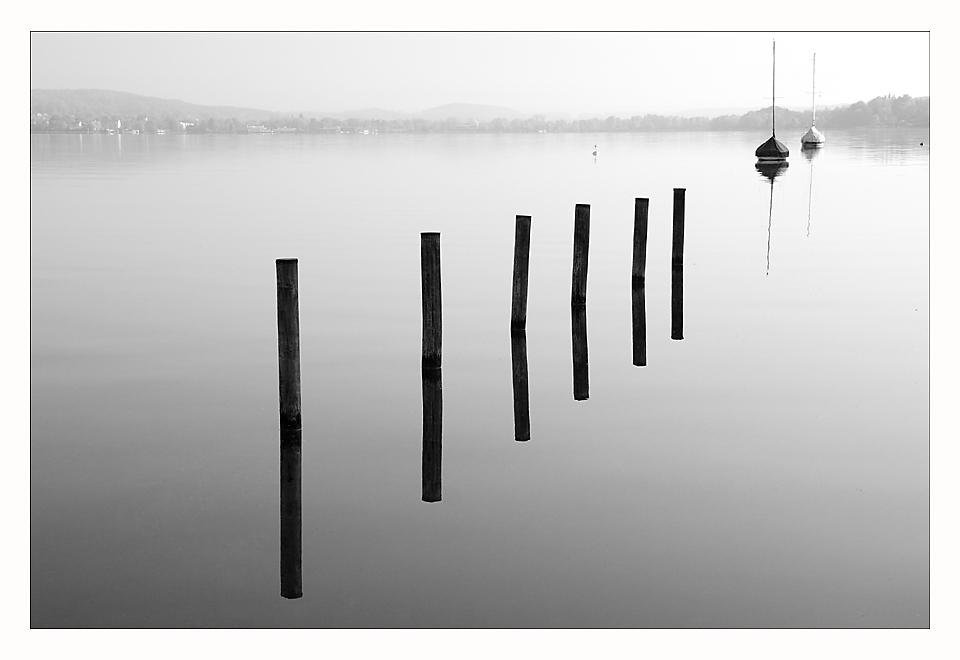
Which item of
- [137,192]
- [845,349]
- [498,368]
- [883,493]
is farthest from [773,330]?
[137,192]

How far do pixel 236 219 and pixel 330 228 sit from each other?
373 centimetres

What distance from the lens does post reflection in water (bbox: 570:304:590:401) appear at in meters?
12.2

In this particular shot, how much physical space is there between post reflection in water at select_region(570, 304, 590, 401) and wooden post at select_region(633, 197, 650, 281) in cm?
162

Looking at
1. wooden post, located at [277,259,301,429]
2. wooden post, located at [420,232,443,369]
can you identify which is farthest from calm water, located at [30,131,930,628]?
wooden post, located at [277,259,301,429]

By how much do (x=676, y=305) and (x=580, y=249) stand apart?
2.59 metres

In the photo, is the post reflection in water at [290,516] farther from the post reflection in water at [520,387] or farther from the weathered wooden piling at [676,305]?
the weathered wooden piling at [676,305]

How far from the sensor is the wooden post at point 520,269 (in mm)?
13398

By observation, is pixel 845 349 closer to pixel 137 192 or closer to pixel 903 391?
pixel 903 391

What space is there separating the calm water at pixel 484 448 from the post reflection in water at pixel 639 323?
0.38 ft

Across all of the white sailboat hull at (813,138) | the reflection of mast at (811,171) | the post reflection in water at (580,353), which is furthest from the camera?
the white sailboat hull at (813,138)

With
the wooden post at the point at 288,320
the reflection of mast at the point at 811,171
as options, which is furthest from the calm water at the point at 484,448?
the reflection of mast at the point at 811,171

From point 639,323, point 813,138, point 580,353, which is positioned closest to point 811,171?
point 813,138

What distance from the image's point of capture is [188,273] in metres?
20.1

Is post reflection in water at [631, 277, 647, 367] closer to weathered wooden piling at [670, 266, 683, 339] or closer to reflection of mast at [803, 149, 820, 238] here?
weathered wooden piling at [670, 266, 683, 339]
